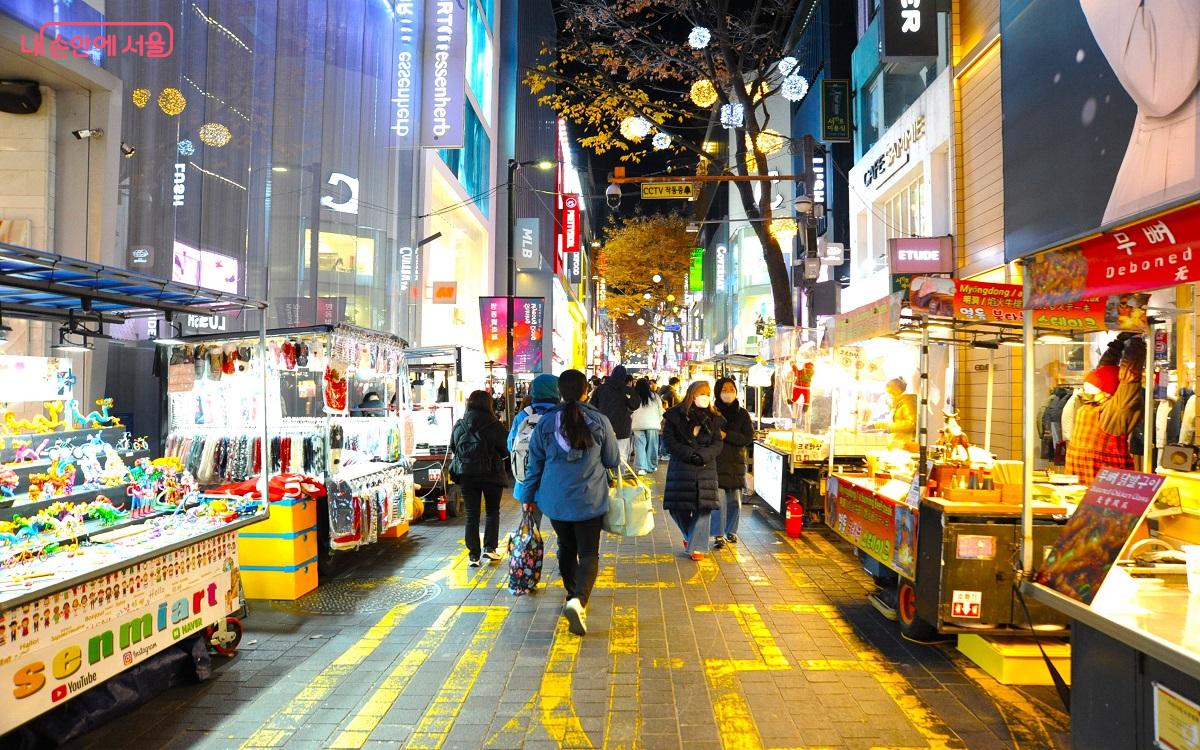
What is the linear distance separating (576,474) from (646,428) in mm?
9126

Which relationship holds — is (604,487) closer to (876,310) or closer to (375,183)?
(876,310)

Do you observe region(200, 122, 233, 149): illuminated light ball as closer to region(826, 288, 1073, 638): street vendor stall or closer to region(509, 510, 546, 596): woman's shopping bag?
region(509, 510, 546, 596): woman's shopping bag

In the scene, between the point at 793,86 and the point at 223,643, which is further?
the point at 793,86

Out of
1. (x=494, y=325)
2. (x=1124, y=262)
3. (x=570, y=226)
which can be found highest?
(x=570, y=226)

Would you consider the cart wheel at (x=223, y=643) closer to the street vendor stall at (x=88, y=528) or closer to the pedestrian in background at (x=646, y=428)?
the street vendor stall at (x=88, y=528)

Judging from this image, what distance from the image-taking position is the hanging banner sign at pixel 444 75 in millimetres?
17172

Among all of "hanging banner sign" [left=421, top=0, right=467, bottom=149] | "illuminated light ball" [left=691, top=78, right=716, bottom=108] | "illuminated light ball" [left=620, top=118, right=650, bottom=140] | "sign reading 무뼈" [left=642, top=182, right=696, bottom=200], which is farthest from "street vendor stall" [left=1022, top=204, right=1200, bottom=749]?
"hanging banner sign" [left=421, top=0, right=467, bottom=149]

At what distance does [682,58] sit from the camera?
1667cm

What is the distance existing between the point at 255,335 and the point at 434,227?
14.1 meters

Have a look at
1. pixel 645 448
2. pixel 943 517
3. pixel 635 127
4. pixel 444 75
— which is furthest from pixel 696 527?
pixel 444 75

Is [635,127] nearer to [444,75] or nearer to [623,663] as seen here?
[444,75]

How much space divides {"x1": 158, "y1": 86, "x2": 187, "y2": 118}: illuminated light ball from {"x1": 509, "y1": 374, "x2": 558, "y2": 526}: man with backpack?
8.13 metres

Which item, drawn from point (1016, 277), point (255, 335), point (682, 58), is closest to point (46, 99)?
point (255, 335)

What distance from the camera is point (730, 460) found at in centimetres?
878
